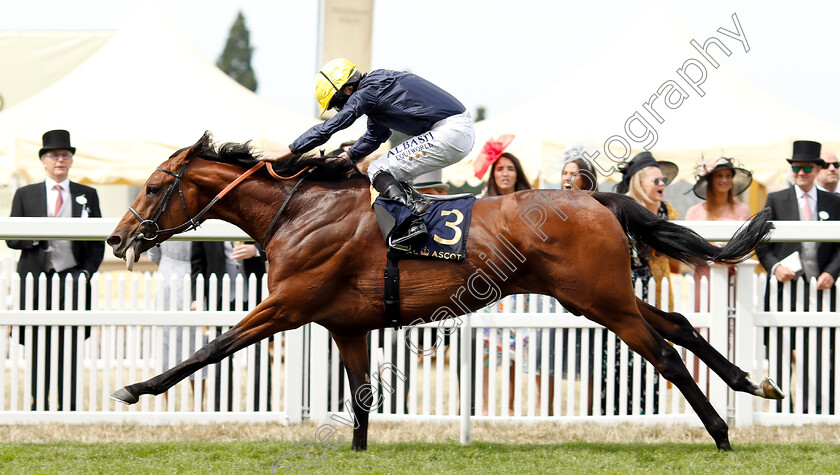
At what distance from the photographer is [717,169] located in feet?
22.8

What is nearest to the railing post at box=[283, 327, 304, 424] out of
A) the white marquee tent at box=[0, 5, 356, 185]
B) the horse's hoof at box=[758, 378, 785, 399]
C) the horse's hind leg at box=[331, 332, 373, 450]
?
the horse's hind leg at box=[331, 332, 373, 450]

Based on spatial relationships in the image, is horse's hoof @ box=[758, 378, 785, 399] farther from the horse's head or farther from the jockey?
the horse's head

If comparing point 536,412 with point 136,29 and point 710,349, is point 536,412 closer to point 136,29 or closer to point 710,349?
point 710,349

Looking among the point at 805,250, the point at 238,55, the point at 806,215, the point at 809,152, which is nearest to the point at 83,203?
the point at 805,250

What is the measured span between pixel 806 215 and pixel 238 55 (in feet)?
190

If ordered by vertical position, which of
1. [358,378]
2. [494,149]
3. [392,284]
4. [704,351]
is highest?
[494,149]

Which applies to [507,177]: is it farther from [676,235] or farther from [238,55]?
[238,55]

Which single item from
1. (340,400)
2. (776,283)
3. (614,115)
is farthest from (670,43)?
(340,400)

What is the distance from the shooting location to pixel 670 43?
1371 centimetres

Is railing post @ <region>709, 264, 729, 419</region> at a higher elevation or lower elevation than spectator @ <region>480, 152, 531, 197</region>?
lower

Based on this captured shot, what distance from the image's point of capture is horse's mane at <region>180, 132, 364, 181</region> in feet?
16.9

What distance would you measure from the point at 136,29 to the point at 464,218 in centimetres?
1107

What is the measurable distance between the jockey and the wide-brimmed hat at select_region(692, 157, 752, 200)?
2.77 meters

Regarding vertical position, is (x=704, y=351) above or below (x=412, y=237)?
below
